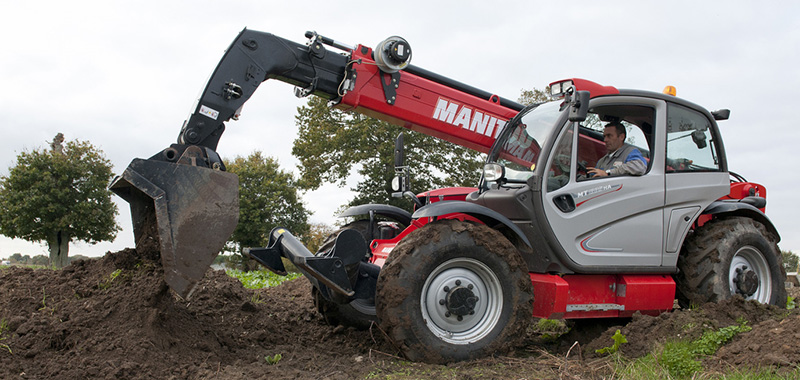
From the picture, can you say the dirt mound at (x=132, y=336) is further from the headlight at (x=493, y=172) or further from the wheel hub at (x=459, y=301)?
the headlight at (x=493, y=172)

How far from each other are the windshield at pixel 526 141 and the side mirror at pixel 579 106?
1.12ft

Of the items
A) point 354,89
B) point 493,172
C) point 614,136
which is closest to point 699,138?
point 614,136

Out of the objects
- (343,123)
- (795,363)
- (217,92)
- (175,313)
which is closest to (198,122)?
(217,92)

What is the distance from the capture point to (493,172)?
556 cm

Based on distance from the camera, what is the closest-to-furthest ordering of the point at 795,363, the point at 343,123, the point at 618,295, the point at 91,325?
the point at 795,363
the point at 91,325
the point at 618,295
the point at 343,123

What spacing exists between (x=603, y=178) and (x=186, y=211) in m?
3.69

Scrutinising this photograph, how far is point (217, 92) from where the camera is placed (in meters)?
5.19

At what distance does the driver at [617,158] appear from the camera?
5.80m

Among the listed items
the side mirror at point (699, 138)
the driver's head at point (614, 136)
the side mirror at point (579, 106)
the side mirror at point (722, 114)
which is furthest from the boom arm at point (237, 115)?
the side mirror at point (722, 114)

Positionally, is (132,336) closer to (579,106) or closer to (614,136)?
(579,106)

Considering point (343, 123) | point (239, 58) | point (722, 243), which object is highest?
point (343, 123)

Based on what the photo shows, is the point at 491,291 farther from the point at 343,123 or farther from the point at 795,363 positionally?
the point at 343,123

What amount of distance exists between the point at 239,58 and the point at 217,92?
37 centimetres

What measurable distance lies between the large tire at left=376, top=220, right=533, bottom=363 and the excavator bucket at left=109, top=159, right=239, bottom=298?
1289 millimetres
